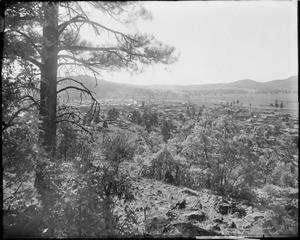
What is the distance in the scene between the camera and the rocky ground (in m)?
4.30

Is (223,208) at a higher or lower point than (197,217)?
lower

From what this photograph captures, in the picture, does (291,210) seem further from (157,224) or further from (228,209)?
(228,209)

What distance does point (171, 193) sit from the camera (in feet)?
25.1

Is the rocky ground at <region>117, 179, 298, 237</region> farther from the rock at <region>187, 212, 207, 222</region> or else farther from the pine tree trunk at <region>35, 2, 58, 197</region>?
the pine tree trunk at <region>35, 2, 58, 197</region>

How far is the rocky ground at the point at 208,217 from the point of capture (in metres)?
4.30

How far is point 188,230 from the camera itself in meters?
4.66

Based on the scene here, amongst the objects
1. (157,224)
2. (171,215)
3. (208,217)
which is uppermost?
(157,224)

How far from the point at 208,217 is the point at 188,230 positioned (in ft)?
4.18

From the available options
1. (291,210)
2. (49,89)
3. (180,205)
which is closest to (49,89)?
(49,89)

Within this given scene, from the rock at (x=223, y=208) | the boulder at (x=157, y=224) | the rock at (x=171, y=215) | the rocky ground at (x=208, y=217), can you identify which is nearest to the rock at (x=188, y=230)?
the rocky ground at (x=208, y=217)

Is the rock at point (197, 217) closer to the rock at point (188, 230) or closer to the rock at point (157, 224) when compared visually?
the rock at point (188, 230)

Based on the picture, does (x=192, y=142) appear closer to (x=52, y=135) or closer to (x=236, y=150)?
(x=236, y=150)

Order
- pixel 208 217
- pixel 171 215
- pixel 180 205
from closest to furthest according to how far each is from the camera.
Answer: pixel 171 215 < pixel 208 217 < pixel 180 205

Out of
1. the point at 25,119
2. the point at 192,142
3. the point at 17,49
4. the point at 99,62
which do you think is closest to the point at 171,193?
the point at 99,62
